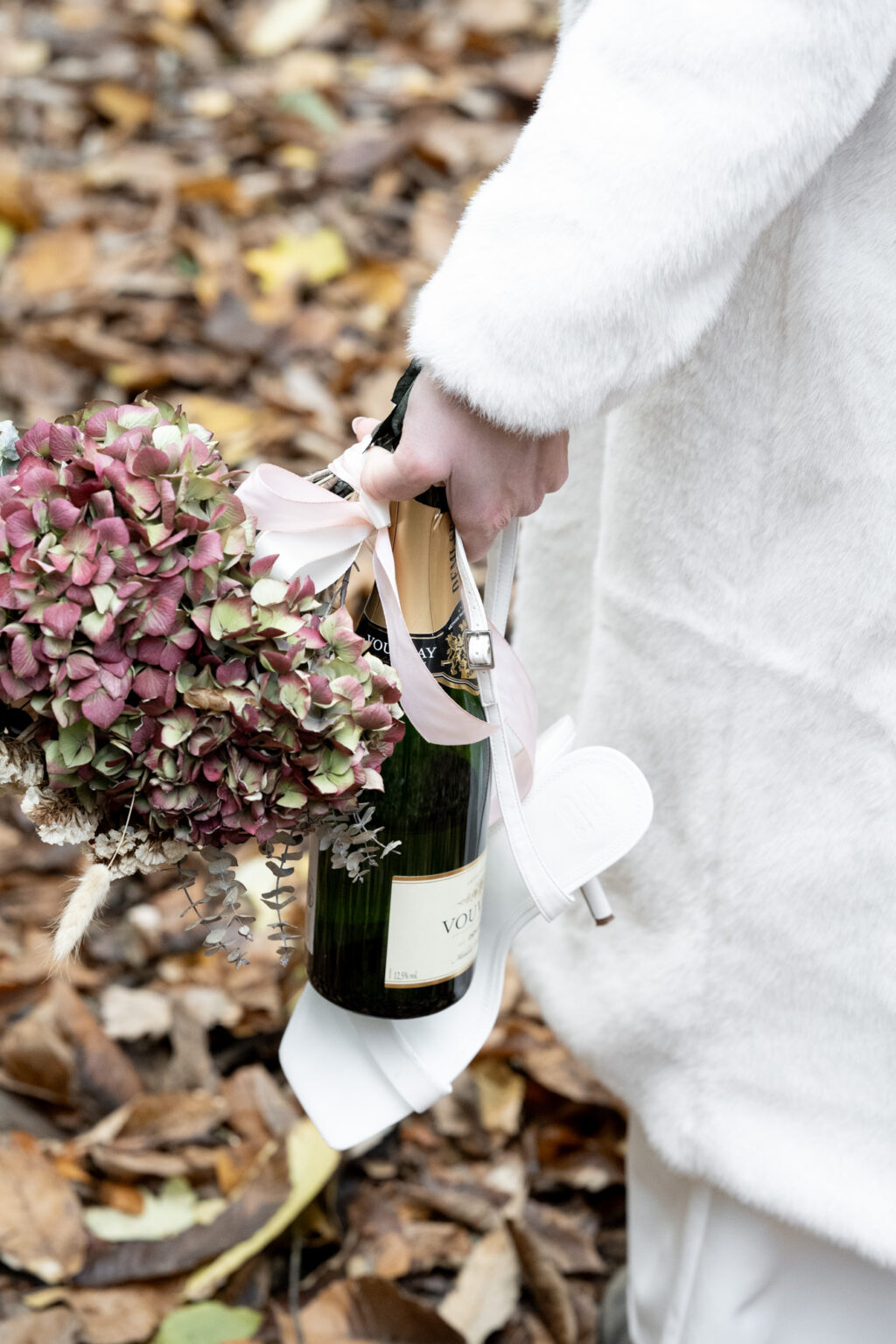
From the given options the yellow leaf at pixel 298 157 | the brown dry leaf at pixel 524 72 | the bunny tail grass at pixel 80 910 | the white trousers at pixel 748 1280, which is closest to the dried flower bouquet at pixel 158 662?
the bunny tail grass at pixel 80 910

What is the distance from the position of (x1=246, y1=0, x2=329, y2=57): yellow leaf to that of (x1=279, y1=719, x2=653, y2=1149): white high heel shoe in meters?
2.77

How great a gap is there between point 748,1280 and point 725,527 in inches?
24.9

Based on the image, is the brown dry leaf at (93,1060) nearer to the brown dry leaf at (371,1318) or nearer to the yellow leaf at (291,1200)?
the yellow leaf at (291,1200)

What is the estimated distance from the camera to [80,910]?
70 centimetres

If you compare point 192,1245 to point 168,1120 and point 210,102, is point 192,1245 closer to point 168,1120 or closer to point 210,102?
point 168,1120

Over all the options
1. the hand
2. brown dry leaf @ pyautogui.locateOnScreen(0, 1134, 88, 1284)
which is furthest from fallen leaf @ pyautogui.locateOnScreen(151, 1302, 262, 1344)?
the hand

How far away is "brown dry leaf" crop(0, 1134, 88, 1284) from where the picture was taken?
46.2 inches

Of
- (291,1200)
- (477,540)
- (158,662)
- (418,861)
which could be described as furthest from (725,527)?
(291,1200)

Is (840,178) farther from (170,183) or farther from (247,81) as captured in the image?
(247,81)

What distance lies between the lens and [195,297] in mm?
2463

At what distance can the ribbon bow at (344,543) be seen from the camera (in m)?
0.71

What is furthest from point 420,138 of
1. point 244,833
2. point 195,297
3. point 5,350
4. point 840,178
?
point 244,833

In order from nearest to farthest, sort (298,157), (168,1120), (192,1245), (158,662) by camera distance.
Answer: (158,662), (192,1245), (168,1120), (298,157)

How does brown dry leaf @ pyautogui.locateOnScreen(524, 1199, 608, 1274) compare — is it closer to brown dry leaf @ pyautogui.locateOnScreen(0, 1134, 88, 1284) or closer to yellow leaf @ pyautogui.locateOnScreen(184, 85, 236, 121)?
brown dry leaf @ pyautogui.locateOnScreen(0, 1134, 88, 1284)
